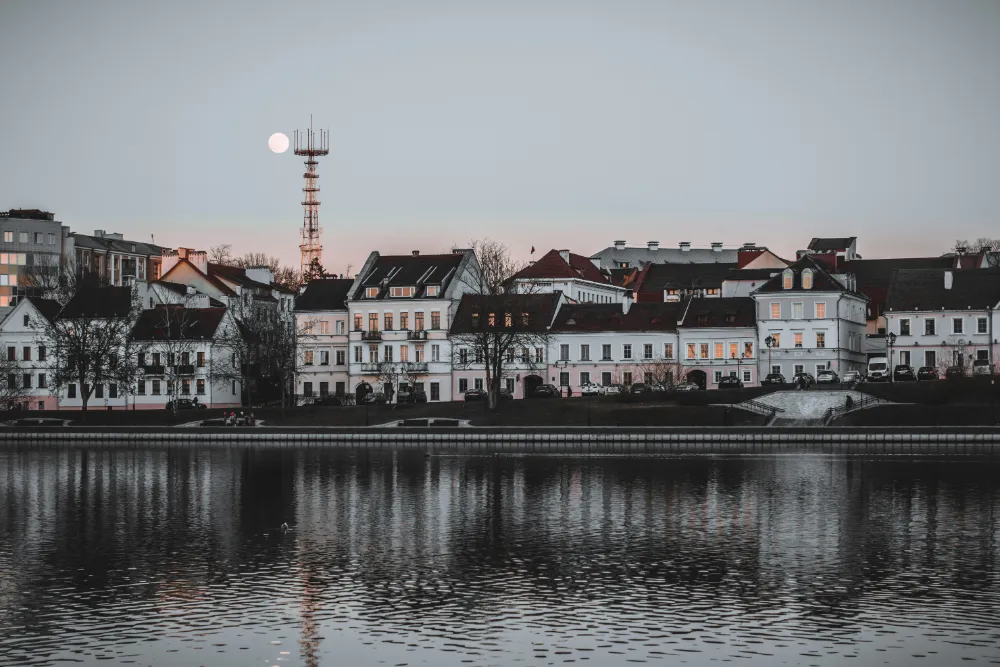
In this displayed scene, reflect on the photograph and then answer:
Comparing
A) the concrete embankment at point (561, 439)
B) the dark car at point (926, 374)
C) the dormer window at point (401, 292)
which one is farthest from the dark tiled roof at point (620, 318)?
the concrete embankment at point (561, 439)

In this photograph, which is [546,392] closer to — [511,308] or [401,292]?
[511,308]

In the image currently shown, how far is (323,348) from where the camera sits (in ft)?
423

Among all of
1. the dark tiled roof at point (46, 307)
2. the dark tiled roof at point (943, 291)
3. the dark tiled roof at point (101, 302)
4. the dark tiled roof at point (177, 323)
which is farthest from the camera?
the dark tiled roof at point (46, 307)

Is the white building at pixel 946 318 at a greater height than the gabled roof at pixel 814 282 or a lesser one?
lesser

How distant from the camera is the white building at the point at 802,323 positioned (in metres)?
115

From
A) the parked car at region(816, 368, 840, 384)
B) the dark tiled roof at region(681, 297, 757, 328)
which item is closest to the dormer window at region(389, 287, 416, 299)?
the dark tiled roof at region(681, 297, 757, 328)

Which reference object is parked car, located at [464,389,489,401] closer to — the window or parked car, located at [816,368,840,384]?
the window

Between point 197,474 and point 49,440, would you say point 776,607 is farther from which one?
point 49,440

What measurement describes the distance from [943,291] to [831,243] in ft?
187

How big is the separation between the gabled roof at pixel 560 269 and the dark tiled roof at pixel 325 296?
20874 millimetres

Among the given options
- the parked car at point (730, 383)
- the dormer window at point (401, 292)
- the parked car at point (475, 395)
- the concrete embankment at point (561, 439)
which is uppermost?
the dormer window at point (401, 292)

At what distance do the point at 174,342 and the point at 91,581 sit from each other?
89713 millimetres

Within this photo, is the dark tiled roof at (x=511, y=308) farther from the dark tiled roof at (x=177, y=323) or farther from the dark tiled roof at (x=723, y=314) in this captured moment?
the dark tiled roof at (x=177, y=323)

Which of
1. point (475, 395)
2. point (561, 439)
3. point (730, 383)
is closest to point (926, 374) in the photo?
point (730, 383)
